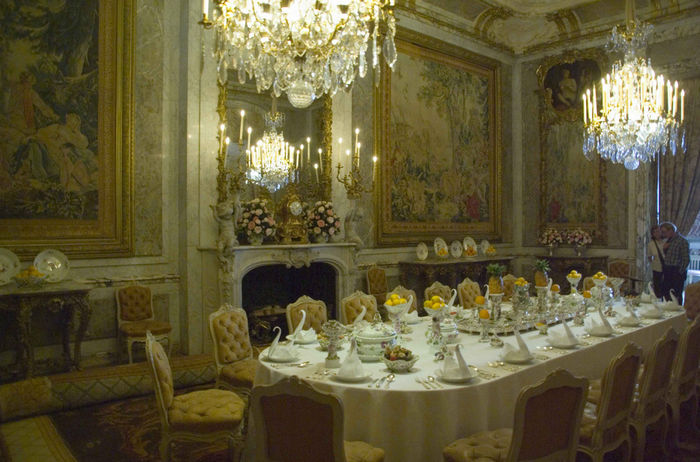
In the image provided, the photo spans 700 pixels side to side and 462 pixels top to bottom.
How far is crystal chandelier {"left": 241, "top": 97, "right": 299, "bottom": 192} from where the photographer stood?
269 inches

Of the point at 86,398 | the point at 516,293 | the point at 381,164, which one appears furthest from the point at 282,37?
the point at 381,164

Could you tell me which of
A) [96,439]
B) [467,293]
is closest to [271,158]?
[467,293]

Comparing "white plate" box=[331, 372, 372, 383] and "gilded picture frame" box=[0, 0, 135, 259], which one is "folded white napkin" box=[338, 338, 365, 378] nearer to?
"white plate" box=[331, 372, 372, 383]

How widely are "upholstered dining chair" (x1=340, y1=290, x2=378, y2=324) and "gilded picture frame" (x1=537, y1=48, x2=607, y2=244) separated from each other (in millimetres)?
6156

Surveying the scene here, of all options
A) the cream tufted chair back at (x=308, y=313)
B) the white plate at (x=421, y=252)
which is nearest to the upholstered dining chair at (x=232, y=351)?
the cream tufted chair back at (x=308, y=313)

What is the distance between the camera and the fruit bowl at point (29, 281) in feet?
16.7

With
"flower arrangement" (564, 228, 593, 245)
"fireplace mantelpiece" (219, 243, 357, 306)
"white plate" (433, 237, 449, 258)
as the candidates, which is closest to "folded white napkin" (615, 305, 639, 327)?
"fireplace mantelpiece" (219, 243, 357, 306)

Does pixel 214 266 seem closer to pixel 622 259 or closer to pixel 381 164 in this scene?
pixel 381 164

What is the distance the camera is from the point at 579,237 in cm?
955

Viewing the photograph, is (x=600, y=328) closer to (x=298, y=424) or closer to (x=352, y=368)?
(x=352, y=368)

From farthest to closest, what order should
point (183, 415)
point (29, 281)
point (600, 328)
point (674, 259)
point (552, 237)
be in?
point (552, 237) → point (674, 259) → point (29, 281) → point (600, 328) → point (183, 415)

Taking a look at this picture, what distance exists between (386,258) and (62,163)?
4.66 meters

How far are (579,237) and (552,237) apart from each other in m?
0.50

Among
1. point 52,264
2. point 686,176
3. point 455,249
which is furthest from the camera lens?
point 455,249
